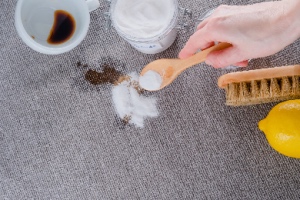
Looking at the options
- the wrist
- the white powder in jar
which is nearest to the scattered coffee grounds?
the white powder in jar

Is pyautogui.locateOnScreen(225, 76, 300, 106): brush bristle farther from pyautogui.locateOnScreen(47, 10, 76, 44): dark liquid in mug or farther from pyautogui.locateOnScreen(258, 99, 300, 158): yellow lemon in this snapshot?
pyautogui.locateOnScreen(47, 10, 76, 44): dark liquid in mug

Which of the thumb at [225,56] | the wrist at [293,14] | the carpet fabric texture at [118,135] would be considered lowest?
the carpet fabric texture at [118,135]

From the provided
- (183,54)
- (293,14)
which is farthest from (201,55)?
(293,14)

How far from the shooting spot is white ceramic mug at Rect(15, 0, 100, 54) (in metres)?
0.81

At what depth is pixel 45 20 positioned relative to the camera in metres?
0.85

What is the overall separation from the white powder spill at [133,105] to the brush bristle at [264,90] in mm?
148

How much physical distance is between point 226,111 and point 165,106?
111 mm

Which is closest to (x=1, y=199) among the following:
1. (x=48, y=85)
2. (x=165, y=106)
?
(x=48, y=85)

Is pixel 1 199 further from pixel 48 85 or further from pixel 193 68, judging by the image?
pixel 193 68

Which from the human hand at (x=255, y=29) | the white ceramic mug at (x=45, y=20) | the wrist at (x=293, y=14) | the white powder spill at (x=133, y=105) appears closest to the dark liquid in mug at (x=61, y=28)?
the white ceramic mug at (x=45, y=20)

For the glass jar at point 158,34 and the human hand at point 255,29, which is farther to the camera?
the glass jar at point 158,34

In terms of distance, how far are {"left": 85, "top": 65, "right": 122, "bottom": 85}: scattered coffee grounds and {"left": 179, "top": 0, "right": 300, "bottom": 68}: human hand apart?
230 mm

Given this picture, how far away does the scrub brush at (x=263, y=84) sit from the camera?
0.77 meters

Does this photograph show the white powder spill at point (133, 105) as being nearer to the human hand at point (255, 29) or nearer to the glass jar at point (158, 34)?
the glass jar at point (158, 34)
